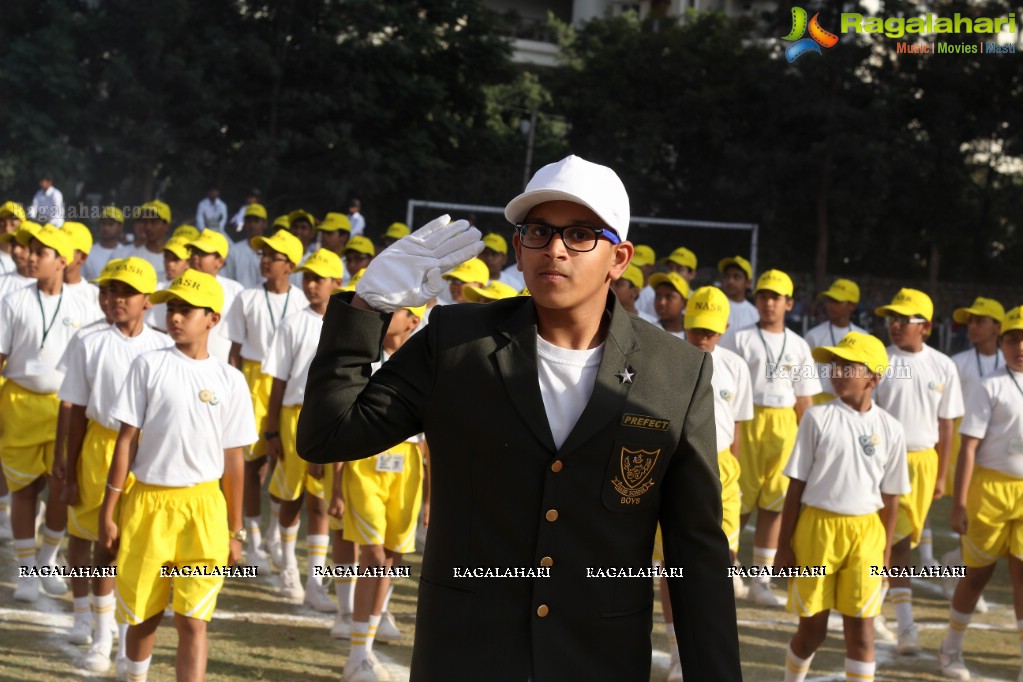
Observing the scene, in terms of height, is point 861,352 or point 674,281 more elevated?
point 674,281

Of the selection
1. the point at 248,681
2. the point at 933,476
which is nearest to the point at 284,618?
the point at 248,681

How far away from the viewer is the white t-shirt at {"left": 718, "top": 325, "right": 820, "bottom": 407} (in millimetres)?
9438

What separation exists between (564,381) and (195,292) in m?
3.45

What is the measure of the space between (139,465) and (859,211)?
74.7ft

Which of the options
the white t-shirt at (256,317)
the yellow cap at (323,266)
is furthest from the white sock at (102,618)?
the white t-shirt at (256,317)

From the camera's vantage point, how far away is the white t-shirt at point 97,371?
6.71m

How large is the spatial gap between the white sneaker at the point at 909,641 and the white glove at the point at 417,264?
6.17 meters

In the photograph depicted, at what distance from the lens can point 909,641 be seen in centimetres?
814

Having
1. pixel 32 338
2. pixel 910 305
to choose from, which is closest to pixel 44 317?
pixel 32 338

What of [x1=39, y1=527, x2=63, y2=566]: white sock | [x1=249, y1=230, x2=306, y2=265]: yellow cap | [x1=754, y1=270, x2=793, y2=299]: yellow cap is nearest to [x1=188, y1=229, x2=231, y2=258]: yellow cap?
[x1=249, y1=230, x2=306, y2=265]: yellow cap

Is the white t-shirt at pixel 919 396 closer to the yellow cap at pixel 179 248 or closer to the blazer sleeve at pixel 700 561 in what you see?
the yellow cap at pixel 179 248

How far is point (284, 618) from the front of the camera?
26.7 feet

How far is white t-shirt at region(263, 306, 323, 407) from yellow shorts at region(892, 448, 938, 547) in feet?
12.9

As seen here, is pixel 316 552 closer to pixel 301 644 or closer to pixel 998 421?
pixel 301 644
